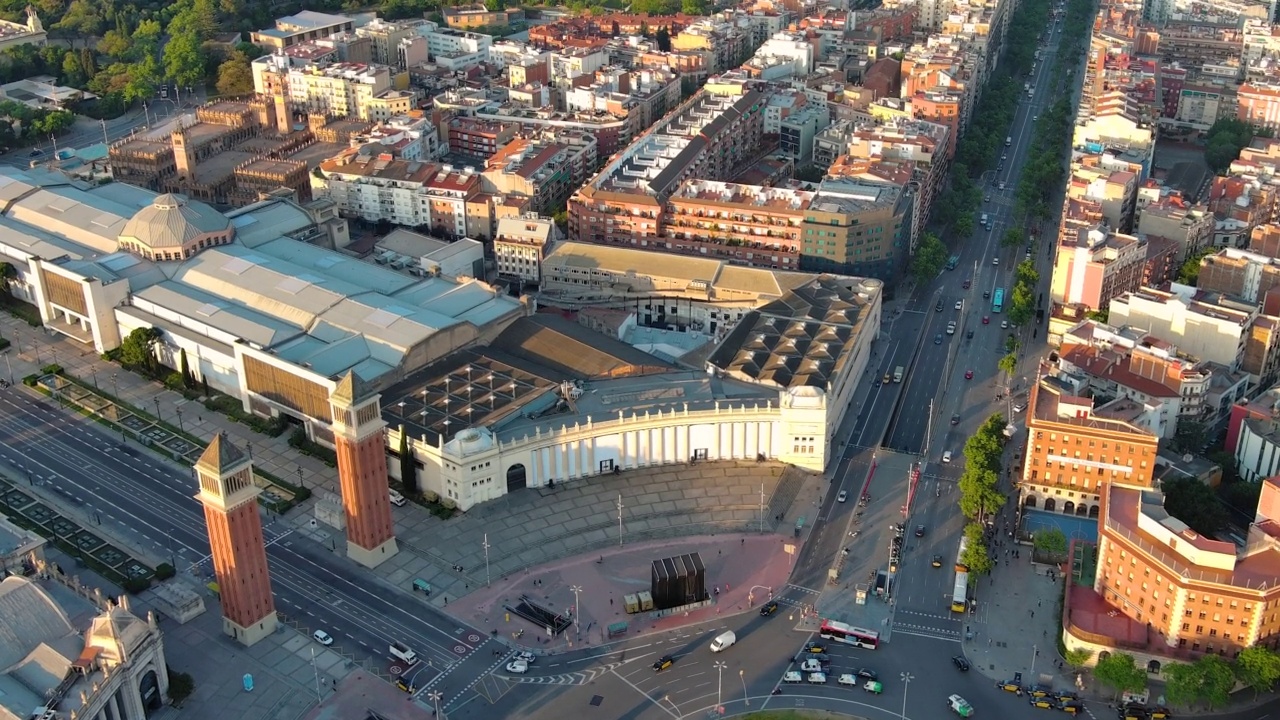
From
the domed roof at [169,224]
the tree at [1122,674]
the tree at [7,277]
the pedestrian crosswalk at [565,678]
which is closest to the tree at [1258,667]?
the tree at [1122,674]

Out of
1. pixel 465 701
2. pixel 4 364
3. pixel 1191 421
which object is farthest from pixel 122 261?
pixel 1191 421

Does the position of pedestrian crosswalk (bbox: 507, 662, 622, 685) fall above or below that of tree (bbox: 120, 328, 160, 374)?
below

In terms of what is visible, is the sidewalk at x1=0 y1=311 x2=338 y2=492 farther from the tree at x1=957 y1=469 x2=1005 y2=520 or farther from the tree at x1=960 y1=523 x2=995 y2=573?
the tree at x1=957 y1=469 x2=1005 y2=520

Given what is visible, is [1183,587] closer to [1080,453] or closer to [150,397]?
[1080,453]

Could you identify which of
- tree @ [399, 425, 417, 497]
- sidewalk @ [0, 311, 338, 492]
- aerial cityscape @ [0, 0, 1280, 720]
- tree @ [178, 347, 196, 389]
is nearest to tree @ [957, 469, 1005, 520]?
aerial cityscape @ [0, 0, 1280, 720]

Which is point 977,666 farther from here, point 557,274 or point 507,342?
point 557,274

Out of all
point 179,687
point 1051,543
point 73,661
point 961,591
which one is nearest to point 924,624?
point 961,591
